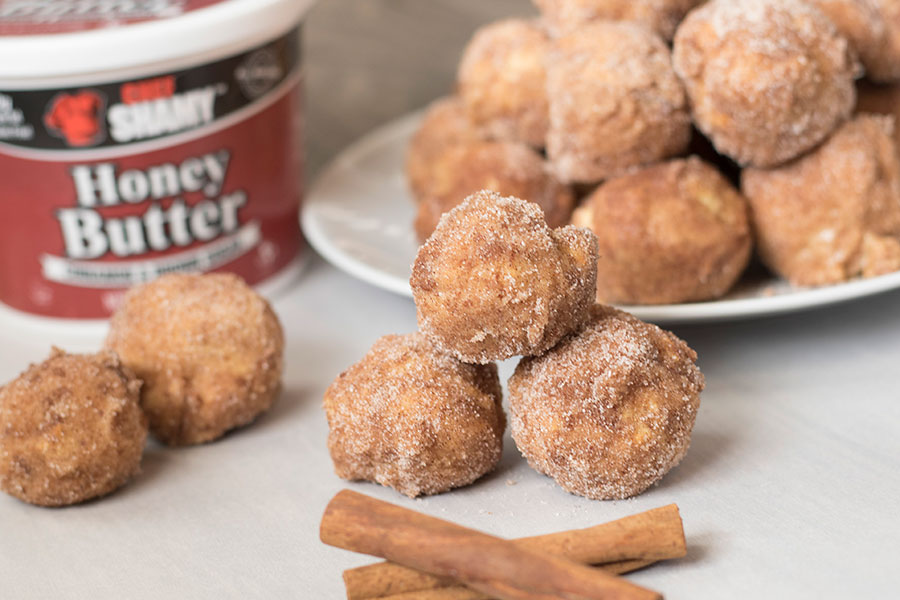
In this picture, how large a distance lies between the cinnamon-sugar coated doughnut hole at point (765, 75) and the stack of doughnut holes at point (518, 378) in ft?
1.12

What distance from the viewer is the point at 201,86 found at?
1.45 m

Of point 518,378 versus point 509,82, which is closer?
point 518,378

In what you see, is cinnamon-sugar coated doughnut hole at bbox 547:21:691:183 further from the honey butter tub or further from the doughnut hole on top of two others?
the honey butter tub

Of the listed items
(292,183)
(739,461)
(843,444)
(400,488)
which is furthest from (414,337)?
(292,183)

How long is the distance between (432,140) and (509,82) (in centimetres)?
23

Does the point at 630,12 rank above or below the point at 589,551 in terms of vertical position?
above

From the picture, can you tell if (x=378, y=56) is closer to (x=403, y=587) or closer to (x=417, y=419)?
(x=417, y=419)

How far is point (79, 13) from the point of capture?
1.48 m

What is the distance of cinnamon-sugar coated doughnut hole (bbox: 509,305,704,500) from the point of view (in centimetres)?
101

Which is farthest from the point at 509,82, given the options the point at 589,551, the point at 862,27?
the point at 589,551

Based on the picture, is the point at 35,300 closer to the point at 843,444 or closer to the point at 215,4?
the point at 215,4

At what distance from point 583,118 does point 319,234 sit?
472 mm

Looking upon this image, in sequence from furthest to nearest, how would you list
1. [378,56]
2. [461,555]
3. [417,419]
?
[378,56], [417,419], [461,555]

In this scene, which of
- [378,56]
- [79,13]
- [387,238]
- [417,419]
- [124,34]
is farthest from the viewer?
[378,56]
